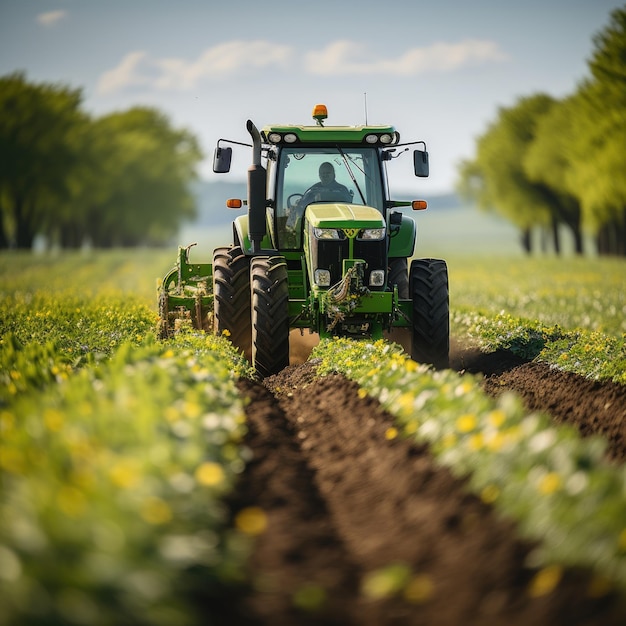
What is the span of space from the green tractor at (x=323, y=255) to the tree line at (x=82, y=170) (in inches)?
1476

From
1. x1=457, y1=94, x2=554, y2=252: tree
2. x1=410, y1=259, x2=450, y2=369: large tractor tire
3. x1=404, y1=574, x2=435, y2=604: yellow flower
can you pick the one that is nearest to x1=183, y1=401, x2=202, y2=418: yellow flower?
x1=404, y1=574, x2=435, y2=604: yellow flower

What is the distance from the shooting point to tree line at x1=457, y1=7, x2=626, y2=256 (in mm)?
35312

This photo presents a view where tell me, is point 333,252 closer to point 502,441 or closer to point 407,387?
point 407,387

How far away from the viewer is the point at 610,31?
112 ft

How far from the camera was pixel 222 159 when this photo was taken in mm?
10344

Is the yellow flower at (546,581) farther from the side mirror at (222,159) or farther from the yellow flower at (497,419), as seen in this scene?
the side mirror at (222,159)

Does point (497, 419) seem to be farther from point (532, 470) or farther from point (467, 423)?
point (532, 470)

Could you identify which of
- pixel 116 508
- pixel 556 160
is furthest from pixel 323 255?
pixel 556 160

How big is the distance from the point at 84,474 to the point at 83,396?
67.5 inches

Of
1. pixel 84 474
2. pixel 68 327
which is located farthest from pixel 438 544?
pixel 68 327

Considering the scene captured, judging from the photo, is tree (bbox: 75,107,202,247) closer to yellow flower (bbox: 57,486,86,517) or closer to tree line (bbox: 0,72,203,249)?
tree line (bbox: 0,72,203,249)

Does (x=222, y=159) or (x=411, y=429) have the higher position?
(x=222, y=159)

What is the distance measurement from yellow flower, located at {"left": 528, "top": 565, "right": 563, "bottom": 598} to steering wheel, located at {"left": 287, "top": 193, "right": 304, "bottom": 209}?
777 cm

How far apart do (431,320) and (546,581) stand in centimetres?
710
